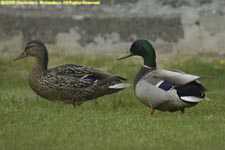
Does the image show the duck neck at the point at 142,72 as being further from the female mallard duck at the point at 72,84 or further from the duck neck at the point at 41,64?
the duck neck at the point at 41,64

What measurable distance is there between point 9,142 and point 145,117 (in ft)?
7.35

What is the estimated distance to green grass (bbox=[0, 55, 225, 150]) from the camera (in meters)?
8.43

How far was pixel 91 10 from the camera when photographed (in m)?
18.0

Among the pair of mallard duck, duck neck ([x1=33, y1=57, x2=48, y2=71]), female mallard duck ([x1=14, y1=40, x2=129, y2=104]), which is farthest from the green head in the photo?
duck neck ([x1=33, y1=57, x2=48, y2=71])

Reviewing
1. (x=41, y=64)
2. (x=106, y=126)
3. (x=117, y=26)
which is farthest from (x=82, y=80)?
(x=117, y=26)

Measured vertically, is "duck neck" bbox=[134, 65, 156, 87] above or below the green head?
below

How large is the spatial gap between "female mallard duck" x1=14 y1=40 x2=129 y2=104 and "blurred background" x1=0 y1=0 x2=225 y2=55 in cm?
596

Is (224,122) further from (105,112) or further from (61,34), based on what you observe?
(61,34)

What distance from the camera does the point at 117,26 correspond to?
58.9 ft

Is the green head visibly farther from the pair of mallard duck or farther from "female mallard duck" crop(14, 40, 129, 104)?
"female mallard duck" crop(14, 40, 129, 104)

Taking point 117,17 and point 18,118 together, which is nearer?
point 18,118

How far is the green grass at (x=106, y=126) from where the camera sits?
8430 millimetres

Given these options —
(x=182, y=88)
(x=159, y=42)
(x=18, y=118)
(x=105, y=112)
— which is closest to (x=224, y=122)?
(x=182, y=88)

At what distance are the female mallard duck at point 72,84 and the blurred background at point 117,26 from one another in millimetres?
5963
